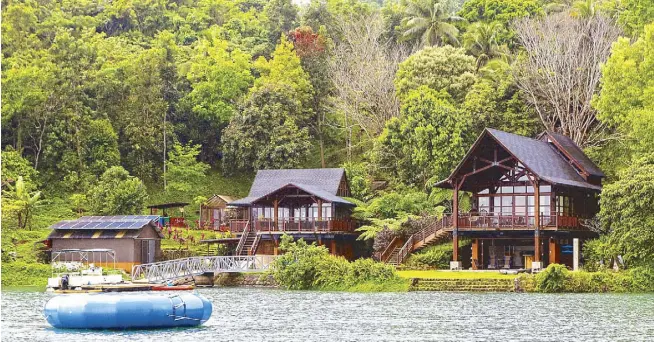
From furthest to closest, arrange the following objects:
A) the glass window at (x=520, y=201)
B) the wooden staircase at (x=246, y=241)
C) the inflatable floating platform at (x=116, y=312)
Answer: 1. the wooden staircase at (x=246, y=241)
2. the glass window at (x=520, y=201)
3. the inflatable floating platform at (x=116, y=312)

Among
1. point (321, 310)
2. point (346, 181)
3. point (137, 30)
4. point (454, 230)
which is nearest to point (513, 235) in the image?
point (454, 230)

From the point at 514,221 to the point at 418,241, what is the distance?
6.15m

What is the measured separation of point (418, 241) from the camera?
6569 cm

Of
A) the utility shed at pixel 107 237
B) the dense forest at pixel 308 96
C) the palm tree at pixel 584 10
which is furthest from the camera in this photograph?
the palm tree at pixel 584 10

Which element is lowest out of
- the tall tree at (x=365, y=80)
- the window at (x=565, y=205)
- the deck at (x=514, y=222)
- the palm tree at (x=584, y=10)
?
the deck at (x=514, y=222)

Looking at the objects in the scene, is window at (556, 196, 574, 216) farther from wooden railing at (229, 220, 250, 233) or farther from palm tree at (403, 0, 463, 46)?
palm tree at (403, 0, 463, 46)

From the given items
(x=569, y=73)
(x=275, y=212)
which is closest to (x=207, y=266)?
(x=275, y=212)

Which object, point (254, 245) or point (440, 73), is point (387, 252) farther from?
point (440, 73)

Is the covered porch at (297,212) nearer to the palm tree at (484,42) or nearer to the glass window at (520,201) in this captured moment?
the glass window at (520,201)

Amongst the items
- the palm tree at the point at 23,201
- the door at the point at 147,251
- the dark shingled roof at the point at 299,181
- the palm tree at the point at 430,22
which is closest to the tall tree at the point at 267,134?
the dark shingled roof at the point at 299,181

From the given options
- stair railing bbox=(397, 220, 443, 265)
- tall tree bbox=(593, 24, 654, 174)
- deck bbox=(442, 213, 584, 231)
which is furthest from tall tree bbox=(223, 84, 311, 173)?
tall tree bbox=(593, 24, 654, 174)

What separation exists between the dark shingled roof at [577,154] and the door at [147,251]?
2321 centimetres

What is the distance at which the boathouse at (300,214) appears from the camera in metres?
69.4

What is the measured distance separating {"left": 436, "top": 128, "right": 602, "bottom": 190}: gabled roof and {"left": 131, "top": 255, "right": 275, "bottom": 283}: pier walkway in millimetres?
10831
